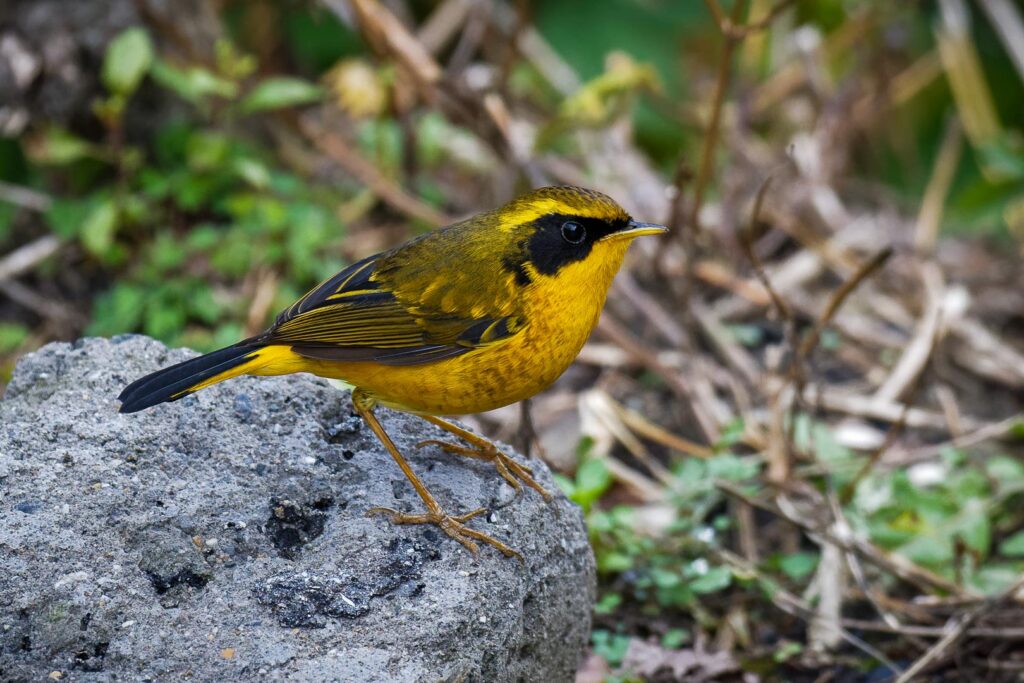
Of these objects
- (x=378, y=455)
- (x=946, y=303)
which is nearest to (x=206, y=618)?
(x=378, y=455)

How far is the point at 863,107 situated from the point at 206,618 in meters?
6.14

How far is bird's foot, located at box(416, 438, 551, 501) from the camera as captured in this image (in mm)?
3451

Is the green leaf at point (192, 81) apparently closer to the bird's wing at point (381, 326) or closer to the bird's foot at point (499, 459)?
the bird's wing at point (381, 326)

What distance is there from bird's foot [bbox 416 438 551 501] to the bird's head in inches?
20.5

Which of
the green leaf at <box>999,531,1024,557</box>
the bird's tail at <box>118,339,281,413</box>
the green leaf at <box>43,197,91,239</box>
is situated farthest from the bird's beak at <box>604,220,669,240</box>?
the green leaf at <box>43,197,91,239</box>

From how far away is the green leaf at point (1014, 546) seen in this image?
454cm

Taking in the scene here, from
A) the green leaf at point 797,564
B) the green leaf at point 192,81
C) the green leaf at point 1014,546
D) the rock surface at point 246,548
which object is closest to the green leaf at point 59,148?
the green leaf at point 192,81

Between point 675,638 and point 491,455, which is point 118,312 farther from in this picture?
point 675,638

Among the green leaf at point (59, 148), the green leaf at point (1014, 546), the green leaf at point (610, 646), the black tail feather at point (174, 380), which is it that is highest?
the green leaf at point (59, 148)

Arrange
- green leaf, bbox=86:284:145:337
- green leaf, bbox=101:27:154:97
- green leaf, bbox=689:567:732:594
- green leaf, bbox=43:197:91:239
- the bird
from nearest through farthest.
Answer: the bird, green leaf, bbox=689:567:732:594, green leaf, bbox=86:284:145:337, green leaf, bbox=101:27:154:97, green leaf, bbox=43:197:91:239

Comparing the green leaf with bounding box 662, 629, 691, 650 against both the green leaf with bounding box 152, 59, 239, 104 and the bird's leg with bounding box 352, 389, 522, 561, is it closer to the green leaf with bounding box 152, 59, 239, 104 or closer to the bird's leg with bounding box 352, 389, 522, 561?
the bird's leg with bounding box 352, 389, 522, 561

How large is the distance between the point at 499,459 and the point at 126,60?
3713mm

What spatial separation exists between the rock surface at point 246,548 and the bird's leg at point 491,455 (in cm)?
4

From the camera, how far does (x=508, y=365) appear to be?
334 cm
